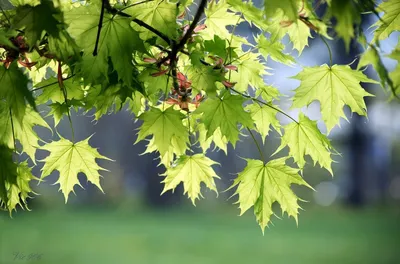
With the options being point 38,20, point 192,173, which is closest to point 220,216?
point 192,173

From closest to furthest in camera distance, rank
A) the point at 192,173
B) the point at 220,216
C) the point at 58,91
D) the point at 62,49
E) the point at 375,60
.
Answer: the point at 375,60 < the point at 62,49 < the point at 58,91 < the point at 192,173 < the point at 220,216

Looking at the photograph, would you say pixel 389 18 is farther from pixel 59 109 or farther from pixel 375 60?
pixel 59 109

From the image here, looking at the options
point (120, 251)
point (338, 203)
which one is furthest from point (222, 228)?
point (338, 203)

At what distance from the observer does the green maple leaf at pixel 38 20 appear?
0.64 metres

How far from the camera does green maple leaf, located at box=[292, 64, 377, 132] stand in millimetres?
952

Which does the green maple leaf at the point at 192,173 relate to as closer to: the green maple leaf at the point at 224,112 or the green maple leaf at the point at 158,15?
the green maple leaf at the point at 224,112

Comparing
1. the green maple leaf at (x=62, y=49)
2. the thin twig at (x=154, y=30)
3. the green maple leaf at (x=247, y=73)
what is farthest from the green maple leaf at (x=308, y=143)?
the green maple leaf at (x=62, y=49)

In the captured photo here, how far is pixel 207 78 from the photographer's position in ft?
2.73

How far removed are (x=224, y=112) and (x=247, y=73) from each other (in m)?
0.15

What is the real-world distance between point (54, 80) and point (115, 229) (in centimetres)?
952

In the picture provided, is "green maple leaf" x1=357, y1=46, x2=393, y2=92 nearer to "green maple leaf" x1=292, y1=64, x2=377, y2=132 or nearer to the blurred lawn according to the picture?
"green maple leaf" x1=292, y1=64, x2=377, y2=132

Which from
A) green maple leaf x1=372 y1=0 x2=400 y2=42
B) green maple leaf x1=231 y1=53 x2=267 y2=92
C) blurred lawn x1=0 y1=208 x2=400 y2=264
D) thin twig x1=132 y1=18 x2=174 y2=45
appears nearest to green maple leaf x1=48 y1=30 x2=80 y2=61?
thin twig x1=132 y1=18 x2=174 y2=45

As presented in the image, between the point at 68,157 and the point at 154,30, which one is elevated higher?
the point at 154,30

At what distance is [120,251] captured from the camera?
737 cm
